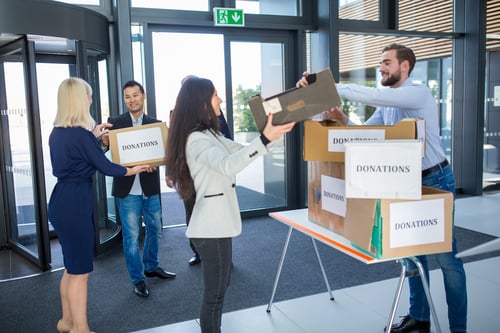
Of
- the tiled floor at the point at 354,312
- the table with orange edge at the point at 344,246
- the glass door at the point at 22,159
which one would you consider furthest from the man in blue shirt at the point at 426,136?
the glass door at the point at 22,159

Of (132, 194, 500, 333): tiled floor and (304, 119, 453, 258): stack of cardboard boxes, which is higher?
(304, 119, 453, 258): stack of cardboard boxes

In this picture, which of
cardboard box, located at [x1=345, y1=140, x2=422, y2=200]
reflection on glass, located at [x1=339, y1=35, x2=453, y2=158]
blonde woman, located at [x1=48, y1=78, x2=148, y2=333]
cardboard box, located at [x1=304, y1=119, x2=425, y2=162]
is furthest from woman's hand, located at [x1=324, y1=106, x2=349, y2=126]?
reflection on glass, located at [x1=339, y1=35, x2=453, y2=158]

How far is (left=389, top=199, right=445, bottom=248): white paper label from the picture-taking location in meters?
1.83

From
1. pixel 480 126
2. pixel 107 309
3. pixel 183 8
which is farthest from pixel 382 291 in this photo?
pixel 480 126

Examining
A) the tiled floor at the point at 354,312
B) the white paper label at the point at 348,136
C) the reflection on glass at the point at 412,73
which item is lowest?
the tiled floor at the point at 354,312

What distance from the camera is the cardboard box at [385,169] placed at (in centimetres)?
178

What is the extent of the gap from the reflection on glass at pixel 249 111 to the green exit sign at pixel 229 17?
276mm

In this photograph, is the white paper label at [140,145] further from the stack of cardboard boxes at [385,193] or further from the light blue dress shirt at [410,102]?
the light blue dress shirt at [410,102]

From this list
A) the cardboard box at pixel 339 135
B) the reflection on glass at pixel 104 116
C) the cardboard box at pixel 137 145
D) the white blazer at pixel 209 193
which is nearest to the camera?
the white blazer at pixel 209 193

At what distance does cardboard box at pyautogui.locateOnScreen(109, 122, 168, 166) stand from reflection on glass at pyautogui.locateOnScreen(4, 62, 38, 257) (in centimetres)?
132

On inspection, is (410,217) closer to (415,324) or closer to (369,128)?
(369,128)

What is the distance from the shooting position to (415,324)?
254 centimetres

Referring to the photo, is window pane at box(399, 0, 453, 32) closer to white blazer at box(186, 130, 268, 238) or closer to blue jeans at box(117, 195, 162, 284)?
blue jeans at box(117, 195, 162, 284)

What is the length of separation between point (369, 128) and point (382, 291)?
1.53m
